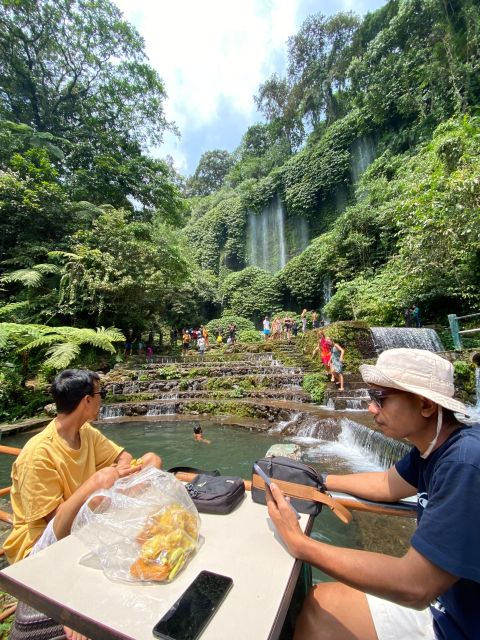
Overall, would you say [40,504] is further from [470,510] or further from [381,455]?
[381,455]

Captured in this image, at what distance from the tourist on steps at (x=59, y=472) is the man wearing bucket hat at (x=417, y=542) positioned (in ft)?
3.15

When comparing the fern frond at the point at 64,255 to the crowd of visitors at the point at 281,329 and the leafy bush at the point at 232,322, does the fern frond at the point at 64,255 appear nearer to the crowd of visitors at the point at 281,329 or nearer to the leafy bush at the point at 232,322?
the crowd of visitors at the point at 281,329

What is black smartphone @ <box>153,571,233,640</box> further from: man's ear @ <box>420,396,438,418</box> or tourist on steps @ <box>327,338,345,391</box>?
tourist on steps @ <box>327,338,345,391</box>

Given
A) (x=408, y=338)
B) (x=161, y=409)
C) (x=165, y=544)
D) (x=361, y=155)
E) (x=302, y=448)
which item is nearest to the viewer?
(x=165, y=544)

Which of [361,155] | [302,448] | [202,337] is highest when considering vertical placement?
[361,155]

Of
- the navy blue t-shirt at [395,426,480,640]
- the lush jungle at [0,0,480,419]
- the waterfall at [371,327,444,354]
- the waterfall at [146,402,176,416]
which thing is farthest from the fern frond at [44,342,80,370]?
the navy blue t-shirt at [395,426,480,640]

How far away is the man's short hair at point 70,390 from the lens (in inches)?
71.7

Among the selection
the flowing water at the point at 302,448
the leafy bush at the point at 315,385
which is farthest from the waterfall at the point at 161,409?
the leafy bush at the point at 315,385

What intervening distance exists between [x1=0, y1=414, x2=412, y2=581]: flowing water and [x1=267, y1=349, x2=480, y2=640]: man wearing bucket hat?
2110 mm

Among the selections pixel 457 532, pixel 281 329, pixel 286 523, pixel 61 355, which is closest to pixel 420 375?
pixel 457 532

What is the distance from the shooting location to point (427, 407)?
1.20 meters

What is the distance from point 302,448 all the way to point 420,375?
5.66 metres

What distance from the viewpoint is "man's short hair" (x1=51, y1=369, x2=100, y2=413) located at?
1.82 m

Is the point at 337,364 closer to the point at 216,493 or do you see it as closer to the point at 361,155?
the point at 216,493
